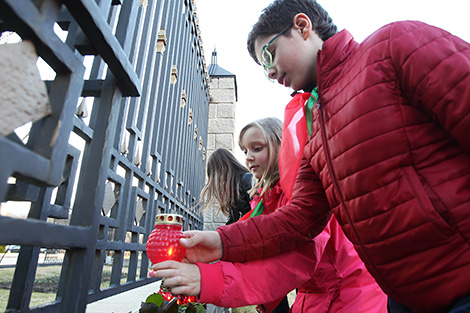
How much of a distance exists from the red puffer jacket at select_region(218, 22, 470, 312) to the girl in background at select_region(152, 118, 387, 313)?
261mm

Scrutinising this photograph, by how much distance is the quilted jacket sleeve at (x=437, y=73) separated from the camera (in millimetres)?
624

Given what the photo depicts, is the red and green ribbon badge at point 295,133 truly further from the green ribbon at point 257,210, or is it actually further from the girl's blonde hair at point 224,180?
the girl's blonde hair at point 224,180

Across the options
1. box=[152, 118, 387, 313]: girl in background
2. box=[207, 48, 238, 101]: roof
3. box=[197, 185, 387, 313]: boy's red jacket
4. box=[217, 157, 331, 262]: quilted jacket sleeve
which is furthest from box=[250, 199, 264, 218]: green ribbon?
box=[207, 48, 238, 101]: roof

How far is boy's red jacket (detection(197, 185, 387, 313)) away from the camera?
33.7 inches

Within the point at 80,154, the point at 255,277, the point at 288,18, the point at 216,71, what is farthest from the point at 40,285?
the point at 216,71

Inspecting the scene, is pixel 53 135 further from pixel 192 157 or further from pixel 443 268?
pixel 192 157

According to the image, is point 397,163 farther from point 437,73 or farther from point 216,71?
point 216,71

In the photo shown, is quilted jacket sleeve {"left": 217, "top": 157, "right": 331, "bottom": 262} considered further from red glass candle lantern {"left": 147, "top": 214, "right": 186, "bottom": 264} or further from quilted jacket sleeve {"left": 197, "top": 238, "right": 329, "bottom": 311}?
red glass candle lantern {"left": 147, "top": 214, "right": 186, "bottom": 264}

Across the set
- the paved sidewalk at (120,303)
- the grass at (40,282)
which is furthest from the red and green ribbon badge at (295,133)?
the grass at (40,282)

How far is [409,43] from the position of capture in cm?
71

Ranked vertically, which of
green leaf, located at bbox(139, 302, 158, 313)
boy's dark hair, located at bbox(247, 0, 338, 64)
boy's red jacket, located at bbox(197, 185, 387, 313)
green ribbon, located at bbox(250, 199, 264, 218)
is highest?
boy's dark hair, located at bbox(247, 0, 338, 64)

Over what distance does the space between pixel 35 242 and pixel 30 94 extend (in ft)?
0.81

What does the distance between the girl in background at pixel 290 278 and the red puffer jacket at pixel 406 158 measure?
0.86ft

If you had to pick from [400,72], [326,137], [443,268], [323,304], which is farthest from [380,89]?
[323,304]
